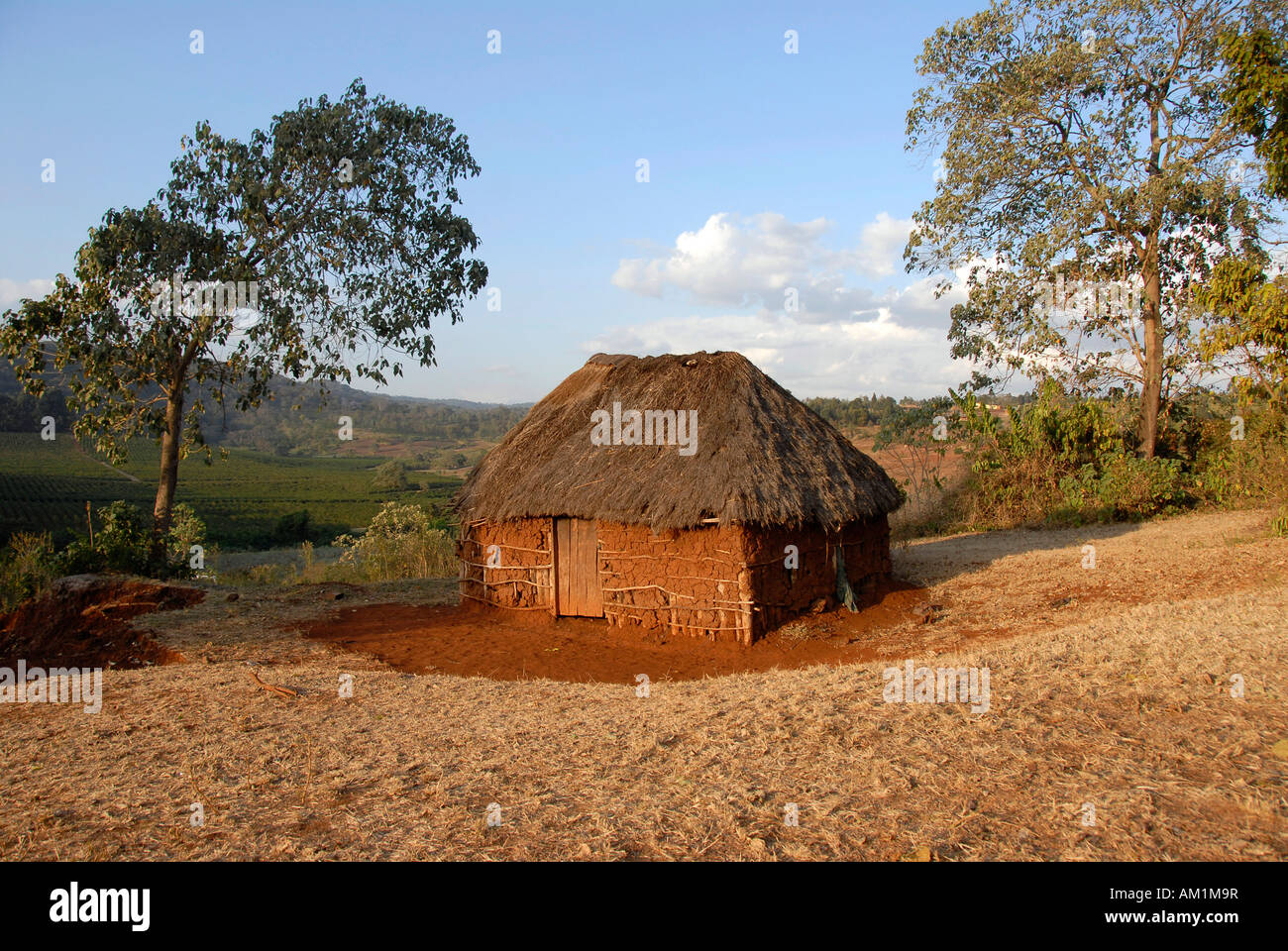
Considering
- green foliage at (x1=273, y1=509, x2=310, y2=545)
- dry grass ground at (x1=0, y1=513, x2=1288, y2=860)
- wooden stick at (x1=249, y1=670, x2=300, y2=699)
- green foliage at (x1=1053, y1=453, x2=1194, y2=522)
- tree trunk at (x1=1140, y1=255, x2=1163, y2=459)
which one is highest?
tree trunk at (x1=1140, y1=255, x2=1163, y2=459)

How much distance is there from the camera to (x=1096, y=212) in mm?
15492

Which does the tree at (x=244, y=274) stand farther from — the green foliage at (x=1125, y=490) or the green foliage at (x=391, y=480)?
the green foliage at (x=391, y=480)

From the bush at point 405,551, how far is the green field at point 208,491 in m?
9.50

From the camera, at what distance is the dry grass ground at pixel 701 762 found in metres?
3.49

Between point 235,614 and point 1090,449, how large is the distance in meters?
15.6

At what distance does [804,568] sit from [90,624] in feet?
27.8

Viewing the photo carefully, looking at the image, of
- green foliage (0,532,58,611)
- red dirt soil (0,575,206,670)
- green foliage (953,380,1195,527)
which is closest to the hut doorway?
red dirt soil (0,575,206,670)

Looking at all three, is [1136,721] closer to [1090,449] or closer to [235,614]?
[235,614]

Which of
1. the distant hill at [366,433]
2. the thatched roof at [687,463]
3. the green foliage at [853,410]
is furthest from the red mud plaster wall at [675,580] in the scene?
the distant hill at [366,433]

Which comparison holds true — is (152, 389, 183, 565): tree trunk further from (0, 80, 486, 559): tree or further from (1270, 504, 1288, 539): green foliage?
(1270, 504, 1288, 539): green foliage

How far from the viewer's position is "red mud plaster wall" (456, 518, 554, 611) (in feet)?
34.9

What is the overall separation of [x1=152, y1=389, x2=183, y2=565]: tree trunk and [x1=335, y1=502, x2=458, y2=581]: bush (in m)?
3.47

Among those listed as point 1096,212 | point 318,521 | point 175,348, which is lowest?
point 318,521
